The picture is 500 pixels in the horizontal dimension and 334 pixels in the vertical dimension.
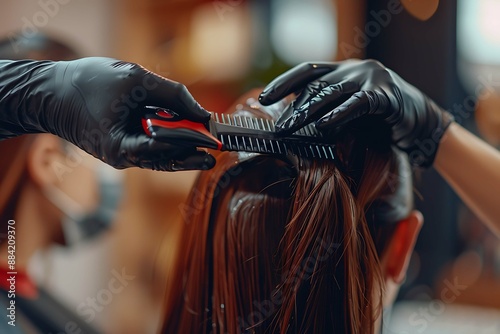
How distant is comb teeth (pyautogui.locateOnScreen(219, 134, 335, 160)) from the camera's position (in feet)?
2.33

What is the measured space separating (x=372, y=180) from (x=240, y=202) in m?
0.19

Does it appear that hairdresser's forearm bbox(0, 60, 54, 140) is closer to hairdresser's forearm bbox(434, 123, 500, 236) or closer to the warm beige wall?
hairdresser's forearm bbox(434, 123, 500, 236)

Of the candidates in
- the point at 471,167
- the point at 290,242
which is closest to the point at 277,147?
the point at 290,242

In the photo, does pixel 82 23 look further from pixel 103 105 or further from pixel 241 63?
pixel 103 105

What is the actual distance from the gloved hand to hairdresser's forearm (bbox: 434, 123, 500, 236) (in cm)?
9

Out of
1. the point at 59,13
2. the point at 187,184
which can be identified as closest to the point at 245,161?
the point at 187,184

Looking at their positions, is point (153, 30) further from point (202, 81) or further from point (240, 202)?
point (240, 202)

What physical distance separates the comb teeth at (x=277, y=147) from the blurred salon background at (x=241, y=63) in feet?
2.67

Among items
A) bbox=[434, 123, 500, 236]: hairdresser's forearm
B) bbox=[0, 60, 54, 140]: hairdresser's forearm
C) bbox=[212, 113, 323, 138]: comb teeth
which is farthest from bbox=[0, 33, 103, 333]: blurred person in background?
bbox=[434, 123, 500, 236]: hairdresser's forearm

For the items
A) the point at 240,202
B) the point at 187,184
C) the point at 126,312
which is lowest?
the point at 126,312

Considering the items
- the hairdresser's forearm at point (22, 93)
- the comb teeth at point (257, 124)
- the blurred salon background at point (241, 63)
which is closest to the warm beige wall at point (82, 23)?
the blurred salon background at point (241, 63)

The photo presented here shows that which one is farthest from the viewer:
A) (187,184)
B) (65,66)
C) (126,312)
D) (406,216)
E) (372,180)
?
(126,312)

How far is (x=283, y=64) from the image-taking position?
1.79 m

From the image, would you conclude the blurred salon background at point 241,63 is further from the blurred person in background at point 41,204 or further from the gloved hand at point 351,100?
the gloved hand at point 351,100
